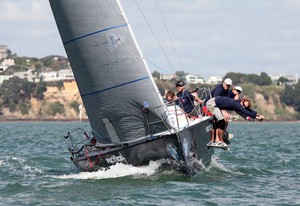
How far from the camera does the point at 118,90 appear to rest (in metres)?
17.6

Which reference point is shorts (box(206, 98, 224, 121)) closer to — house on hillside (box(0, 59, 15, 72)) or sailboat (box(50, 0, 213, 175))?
sailboat (box(50, 0, 213, 175))

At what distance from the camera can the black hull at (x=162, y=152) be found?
56.9 ft

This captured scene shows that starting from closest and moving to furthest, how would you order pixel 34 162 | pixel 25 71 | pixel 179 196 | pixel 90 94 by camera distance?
pixel 179 196 < pixel 90 94 < pixel 34 162 < pixel 25 71

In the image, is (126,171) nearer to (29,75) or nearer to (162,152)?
(162,152)

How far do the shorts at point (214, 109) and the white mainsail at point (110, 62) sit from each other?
1.34 metres

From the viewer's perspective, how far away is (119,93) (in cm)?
1764

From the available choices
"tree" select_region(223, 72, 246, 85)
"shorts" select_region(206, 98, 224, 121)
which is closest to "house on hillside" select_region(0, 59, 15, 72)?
"tree" select_region(223, 72, 246, 85)

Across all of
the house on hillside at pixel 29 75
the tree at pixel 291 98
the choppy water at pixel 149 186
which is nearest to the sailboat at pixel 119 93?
the choppy water at pixel 149 186

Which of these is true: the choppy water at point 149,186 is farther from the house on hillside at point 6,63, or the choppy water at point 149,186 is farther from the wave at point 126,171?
the house on hillside at point 6,63

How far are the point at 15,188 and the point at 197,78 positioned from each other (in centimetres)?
14567

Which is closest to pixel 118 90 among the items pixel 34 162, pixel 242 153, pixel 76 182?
pixel 76 182

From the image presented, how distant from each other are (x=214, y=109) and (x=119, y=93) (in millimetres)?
2202

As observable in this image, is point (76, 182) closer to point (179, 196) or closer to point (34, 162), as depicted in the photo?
point (179, 196)

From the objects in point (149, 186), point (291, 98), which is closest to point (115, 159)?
point (149, 186)
